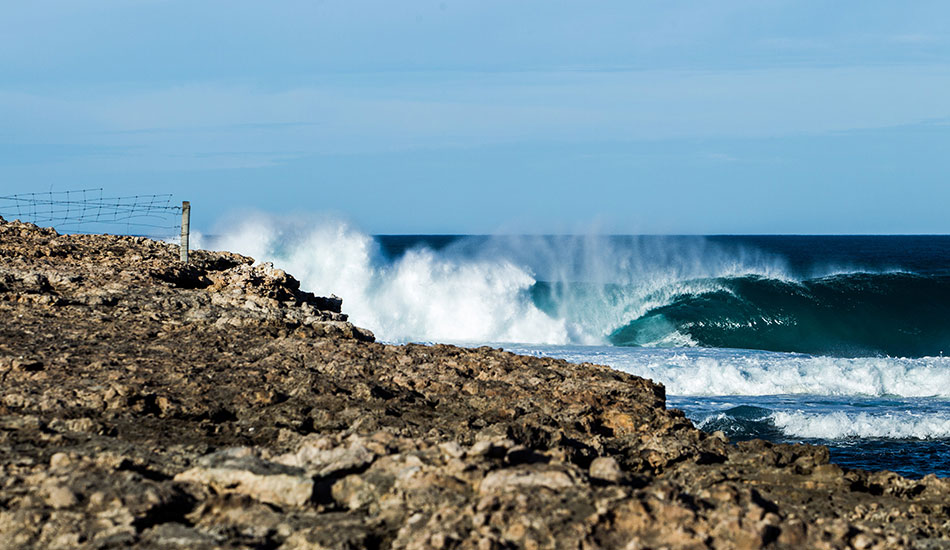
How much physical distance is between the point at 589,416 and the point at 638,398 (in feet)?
2.09

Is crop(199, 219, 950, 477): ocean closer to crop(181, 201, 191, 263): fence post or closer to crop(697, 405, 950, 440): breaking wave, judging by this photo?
crop(697, 405, 950, 440): breaking wave

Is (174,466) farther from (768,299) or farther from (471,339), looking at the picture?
(768,299)

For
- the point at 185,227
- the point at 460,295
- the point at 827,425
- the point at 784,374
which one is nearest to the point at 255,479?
the point at 185,227

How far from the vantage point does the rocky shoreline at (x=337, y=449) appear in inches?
140

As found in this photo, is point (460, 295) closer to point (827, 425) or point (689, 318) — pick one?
point (689, 318)

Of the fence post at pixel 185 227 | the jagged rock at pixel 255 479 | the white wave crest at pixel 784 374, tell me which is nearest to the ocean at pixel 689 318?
the white wave crest at pixel 784 374

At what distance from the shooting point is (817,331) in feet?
88.0

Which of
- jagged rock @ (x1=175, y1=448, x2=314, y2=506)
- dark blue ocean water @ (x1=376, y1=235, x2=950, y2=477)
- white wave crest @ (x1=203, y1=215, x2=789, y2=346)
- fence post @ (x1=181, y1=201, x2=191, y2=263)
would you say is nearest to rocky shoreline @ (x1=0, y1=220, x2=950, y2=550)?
jagged rock @ (x1=175, y1=448, x2=314, y2=506)

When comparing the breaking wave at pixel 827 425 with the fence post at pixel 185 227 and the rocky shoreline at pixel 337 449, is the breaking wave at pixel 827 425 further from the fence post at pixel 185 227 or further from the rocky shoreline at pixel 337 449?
the fence post at pixel 185 227

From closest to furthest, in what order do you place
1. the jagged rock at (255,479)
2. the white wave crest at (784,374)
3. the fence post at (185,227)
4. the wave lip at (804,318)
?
the jagged rock at (255,479) → the fence post at (185,227) → the white wave crest at (784,374) → the wave lip at (804,318)

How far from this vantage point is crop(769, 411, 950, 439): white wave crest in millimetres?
11586

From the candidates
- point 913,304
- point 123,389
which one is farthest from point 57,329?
point 913,304

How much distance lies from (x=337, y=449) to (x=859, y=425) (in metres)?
9.41

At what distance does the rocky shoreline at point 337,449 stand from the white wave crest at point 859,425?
5.47 meters
